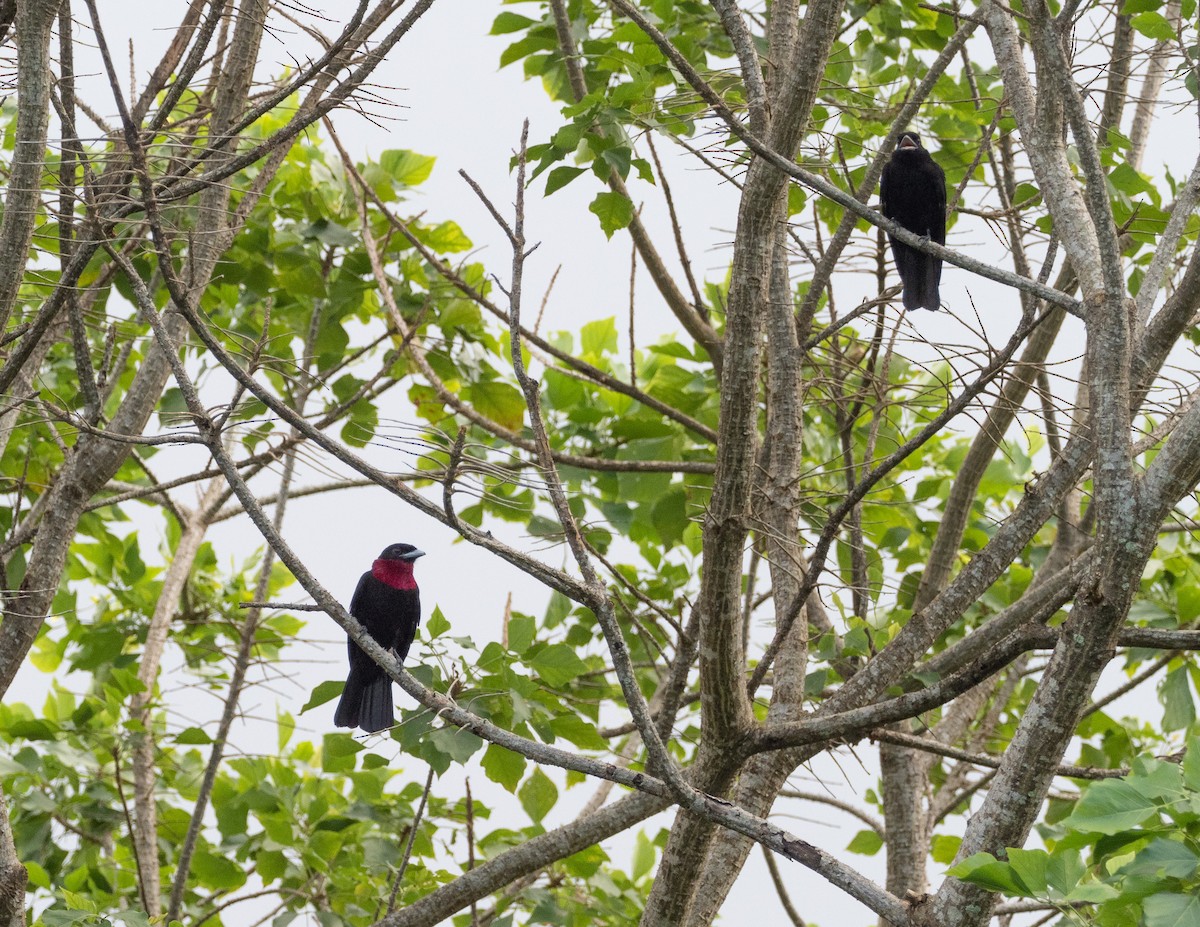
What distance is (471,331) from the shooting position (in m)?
4.77

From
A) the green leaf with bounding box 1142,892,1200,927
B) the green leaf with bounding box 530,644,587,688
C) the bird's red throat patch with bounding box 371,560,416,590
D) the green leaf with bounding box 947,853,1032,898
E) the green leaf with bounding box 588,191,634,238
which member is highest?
the green leaf with bounding box 588,191,634,238

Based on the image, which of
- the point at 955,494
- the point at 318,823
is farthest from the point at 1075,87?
the point at 318,823

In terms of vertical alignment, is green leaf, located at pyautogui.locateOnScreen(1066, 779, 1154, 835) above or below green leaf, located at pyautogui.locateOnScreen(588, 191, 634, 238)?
below

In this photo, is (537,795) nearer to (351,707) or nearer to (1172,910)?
(351,707)

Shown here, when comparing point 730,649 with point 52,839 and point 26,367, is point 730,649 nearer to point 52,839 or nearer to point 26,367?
point 26,367

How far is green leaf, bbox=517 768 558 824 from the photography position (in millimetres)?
4105

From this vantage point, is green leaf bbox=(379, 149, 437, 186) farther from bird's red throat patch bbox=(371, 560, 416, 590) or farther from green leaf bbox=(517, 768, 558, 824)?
green leaf bbox=(517, 768, 558, 824)

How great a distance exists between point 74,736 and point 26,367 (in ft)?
6.39

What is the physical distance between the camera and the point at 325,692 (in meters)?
3.07

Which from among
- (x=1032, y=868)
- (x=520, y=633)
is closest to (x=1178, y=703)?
(x=520, y=633)

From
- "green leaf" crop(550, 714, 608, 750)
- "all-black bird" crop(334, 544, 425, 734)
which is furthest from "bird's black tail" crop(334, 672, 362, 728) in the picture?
"green leaf" crop(550, 714, 608, 750)

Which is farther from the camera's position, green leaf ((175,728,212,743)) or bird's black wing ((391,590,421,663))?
bird's black wing ((391,590,421,663))

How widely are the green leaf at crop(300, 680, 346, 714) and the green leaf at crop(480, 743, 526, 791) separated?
421 mm

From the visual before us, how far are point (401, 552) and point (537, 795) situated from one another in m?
1.01
